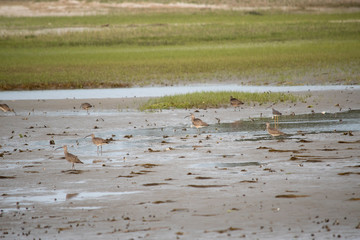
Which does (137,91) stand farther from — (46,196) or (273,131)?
(46,196)

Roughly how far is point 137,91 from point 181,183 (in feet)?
73.9

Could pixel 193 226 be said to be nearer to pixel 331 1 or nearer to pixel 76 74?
pixel 76 74

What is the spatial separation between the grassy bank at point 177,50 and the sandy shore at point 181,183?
1774 cm

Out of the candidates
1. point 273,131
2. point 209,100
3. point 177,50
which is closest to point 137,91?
point 209,100

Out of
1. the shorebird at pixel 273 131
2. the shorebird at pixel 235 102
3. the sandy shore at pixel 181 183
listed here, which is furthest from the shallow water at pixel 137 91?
the shorebird at pixel 273 131

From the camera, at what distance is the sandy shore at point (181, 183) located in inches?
410

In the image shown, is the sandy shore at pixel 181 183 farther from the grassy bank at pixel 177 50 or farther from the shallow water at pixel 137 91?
the grassy bank at pixel 177 50

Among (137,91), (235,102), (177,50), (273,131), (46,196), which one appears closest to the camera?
(46,196)

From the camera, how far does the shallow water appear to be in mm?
33156

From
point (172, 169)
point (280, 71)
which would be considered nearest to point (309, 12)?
point (280, 71)

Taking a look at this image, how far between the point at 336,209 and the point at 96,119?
573 inches

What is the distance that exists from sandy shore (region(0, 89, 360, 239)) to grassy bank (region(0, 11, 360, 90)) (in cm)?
1774

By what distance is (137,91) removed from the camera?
3556cm

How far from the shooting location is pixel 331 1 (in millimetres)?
114250
